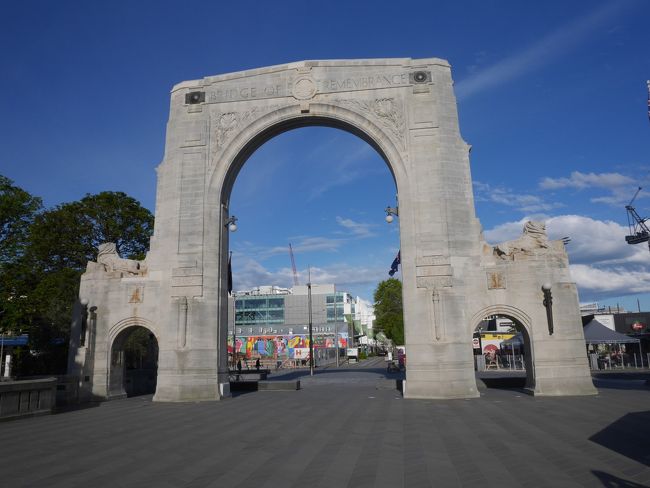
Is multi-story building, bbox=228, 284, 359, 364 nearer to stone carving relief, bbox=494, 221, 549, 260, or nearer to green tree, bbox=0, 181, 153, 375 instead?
green tree, bbox=0, 181, 153, 375

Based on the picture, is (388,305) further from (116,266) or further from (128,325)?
(116,266)

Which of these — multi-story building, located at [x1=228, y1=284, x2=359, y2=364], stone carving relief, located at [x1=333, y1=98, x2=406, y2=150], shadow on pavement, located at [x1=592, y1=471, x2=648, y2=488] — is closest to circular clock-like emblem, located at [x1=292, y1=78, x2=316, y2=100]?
stone carving relief, located at [x1=333, y1=98, x2=406, y2=150]

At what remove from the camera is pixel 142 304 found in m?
20.5

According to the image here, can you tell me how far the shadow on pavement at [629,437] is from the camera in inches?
324

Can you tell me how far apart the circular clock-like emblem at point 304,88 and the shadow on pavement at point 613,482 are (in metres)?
18.1

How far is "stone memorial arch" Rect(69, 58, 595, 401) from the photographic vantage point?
59.9 ft

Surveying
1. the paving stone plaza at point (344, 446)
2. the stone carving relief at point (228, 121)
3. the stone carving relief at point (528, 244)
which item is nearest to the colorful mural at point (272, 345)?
the stone carving relief at point (228, 121)

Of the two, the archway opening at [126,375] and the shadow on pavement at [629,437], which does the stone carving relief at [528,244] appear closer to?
the shadow on pavement at [629,437]

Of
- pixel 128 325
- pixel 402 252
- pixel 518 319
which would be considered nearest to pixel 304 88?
pixel 402 252

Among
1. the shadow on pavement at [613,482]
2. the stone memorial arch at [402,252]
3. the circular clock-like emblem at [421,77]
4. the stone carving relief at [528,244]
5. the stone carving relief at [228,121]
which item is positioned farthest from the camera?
the stone carving relief at [228,121]

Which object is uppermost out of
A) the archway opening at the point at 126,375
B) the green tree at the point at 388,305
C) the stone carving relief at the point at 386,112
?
the stone carving relief at the point at 386,112

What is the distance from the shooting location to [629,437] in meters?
9.55

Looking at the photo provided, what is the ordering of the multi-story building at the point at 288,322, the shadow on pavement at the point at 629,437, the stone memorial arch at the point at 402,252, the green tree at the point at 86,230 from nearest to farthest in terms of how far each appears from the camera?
the shadow on pavement at the point at 629,437 → the stone memorial arch at the point at 402,252 → the green tree at the point at 86,230 → the multi-story building at the point at 288,322

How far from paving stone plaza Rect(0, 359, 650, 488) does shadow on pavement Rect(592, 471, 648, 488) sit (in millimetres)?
27
